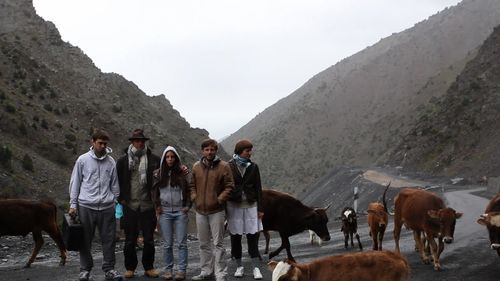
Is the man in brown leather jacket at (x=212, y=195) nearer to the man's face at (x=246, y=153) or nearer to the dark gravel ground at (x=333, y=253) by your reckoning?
the man's face at (x=246, y=153)

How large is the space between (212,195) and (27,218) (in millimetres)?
4945

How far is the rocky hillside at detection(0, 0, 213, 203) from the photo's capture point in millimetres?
25328

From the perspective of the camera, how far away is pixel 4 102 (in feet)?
99.9

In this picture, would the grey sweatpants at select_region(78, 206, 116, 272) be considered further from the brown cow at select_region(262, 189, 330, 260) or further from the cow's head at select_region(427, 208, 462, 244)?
the cow's head at select_region(427, 208, 462, 244)

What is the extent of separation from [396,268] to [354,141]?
96.0 m

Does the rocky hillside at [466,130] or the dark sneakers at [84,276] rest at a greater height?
the rocky hillside at [466,130]

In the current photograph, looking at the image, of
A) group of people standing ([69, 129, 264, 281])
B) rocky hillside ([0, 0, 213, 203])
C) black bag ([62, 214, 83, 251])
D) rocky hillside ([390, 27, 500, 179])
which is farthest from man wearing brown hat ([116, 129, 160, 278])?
rocky hillside ([390, 27, 500, 179])

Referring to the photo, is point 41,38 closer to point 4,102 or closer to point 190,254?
point 4,102

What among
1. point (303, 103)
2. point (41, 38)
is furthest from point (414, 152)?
point (303, 103)

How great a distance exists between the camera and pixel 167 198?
922 cm

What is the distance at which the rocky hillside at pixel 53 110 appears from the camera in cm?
2533

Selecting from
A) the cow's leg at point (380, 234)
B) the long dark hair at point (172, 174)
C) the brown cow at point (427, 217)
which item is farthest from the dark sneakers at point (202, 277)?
the cow's leg at point (380, 234)

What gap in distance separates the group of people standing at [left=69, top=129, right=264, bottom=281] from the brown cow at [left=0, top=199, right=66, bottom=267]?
308 cm

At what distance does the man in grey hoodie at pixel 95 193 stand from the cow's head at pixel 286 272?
11.8ft
